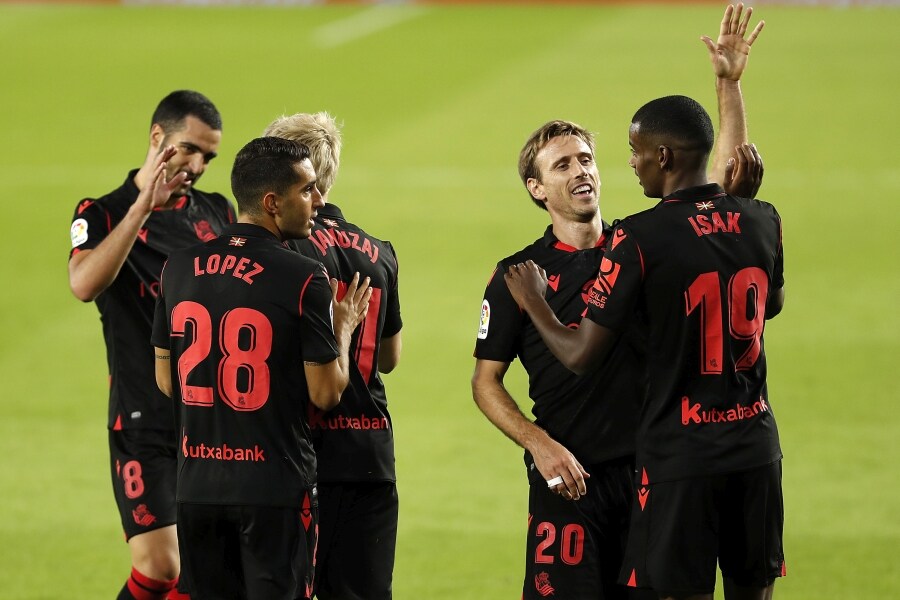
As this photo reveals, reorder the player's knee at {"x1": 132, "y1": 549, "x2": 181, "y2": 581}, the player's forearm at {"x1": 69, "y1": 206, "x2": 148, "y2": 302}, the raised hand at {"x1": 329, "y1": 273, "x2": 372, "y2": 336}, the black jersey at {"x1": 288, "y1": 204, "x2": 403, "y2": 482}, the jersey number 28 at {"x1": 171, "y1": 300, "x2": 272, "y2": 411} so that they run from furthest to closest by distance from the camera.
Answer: the player's knee at {"x1": 132, "y1": 549, "x2": 181, "y2": 581} < the player's forearm at {"x1": 69, "y1": 206, "x2": 148, "y2": 302} < the black jersey at {"x1": 288, "y1": 204, "x2": 403, "y2": 482} < the raised hand at {"x1": 329, "y1": 273, "x2": 372, "y2": 336} < the jersey number 28 at {"x1": 171, "y1": 300, "x2": 272, "y2": 411}

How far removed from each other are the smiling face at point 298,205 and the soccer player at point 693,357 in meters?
0.96

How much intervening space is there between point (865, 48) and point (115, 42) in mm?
12795

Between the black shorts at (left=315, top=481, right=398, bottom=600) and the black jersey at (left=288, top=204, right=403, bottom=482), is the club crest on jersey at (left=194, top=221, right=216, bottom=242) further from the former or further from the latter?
the black shorts at (left=315, top=481, right=398, bottom=600)

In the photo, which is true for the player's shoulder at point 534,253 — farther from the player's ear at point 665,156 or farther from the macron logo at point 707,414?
the macron logo at point 707,414

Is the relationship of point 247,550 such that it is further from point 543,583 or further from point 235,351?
point 543,583

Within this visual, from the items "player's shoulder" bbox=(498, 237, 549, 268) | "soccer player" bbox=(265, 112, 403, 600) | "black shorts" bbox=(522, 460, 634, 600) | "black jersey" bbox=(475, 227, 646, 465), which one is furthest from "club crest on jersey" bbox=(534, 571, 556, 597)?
"player's shoulder" bbox=(498, 237, 549, 268)

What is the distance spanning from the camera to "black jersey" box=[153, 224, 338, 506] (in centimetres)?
443

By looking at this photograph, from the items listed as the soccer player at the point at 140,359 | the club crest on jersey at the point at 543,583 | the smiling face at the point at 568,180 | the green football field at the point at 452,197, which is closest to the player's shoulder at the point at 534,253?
the smiling face at the point at 568,180

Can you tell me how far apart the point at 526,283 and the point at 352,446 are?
0.91m

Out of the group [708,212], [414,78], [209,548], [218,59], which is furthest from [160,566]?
[218,59]

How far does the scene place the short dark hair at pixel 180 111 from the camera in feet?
20.3

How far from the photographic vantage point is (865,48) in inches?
845

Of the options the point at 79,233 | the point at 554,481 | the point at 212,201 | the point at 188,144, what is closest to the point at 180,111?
the point at 188,144

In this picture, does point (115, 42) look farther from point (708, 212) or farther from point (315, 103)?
point (708, 212)
